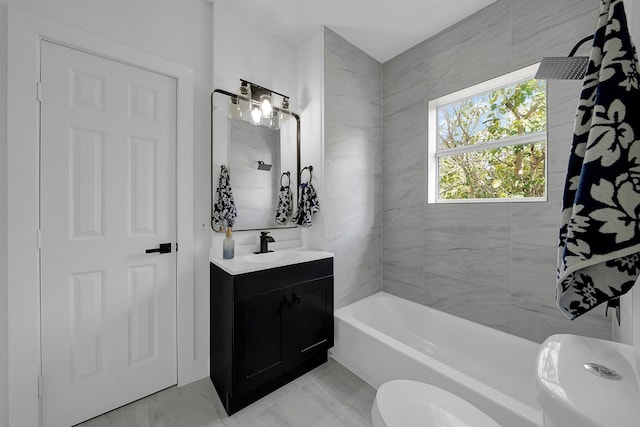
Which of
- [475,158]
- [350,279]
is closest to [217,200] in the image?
[350,279]

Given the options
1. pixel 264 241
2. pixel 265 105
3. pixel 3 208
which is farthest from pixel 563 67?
pixel 3 208

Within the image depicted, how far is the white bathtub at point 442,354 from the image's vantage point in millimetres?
1193

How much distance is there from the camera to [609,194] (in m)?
0.53

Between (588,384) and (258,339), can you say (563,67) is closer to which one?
(588,384)

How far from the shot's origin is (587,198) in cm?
55

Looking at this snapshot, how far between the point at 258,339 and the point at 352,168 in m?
1.56

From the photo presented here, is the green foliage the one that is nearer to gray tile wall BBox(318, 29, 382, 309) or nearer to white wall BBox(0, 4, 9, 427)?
gray tile wall BBox(318, 29, 382, 309)

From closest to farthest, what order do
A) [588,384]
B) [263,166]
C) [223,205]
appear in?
[588,384] → [223,205] → [263,166]

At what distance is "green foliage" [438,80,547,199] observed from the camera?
1.77 m

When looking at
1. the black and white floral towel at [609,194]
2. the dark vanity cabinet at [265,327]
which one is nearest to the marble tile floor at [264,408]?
the dark vanity cabinet at [265,327]

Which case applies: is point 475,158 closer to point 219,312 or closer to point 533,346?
point 533,346

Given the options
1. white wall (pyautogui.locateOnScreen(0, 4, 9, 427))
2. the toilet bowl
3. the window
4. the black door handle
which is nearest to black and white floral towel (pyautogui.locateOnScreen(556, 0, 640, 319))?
the toilet bowl

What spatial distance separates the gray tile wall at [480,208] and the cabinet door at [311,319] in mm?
859

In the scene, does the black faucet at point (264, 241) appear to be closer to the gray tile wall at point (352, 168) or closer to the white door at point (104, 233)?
the gray tile wall at point (352, 168)
